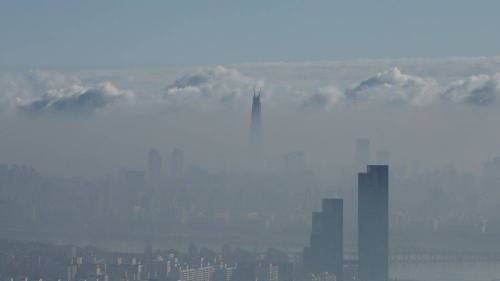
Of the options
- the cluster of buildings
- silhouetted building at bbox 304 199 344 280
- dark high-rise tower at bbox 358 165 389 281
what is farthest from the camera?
dark high-rise tower at bbox 358 165 389 281

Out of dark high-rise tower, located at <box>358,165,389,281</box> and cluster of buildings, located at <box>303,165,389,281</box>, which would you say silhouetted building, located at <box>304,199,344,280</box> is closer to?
cluster of buildings, located at <box>303,165,389,281</box>

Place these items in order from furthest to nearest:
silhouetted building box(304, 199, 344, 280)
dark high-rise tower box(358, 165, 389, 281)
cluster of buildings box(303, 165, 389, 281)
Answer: dark high-rise tower box(358, 165, 389, 281), cluster of buildings box(303, 165, 389, 281), silhouetted building box(304, 199, 344, 280)

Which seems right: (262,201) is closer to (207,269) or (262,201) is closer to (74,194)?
(74,194)

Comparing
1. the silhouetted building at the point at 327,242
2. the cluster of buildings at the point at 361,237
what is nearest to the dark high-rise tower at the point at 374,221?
the cluster of buildings at the point at 361,237

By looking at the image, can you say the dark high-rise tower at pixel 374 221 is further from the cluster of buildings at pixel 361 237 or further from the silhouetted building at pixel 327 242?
the silhouetted building at pixel 327 242

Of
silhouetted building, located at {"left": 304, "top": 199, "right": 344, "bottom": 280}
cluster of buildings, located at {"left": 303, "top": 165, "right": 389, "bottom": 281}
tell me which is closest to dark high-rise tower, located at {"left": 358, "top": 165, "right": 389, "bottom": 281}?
cluster of buildings, located at {"left": 303, "top": 165, "right": 389, "bottom": 281}

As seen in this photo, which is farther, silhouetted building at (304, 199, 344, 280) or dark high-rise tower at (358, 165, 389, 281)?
dark high-rise tower at (358, 165, 389, 281)

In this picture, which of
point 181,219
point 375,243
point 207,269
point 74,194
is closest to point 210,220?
point 181,219

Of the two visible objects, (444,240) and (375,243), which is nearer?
(375,243)
